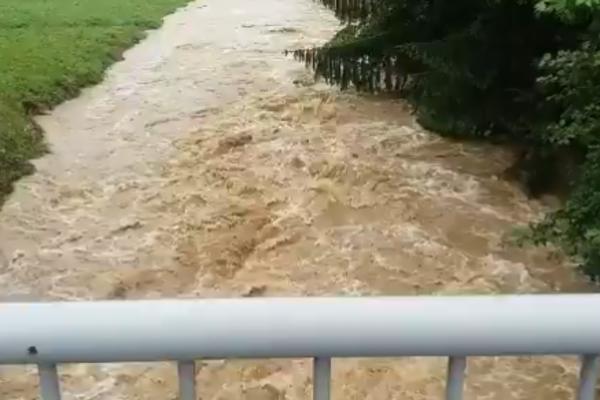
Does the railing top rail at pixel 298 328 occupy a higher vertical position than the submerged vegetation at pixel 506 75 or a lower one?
higher

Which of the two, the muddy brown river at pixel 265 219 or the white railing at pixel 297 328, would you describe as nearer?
the white railing at pixel 297 328

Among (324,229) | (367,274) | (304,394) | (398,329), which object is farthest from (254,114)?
(398,329)

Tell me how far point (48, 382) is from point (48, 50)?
771 centimetres

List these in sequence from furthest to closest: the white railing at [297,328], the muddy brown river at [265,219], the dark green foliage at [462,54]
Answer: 1. the dark green foliage at [462,54]
2. the muddy brown river at [265,219]
3. the white railing at [297,328]

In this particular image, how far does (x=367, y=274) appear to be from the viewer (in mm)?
4574

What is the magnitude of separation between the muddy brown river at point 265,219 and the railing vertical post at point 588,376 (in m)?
2.22

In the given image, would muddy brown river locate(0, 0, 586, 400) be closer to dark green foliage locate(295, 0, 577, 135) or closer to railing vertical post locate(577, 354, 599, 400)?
dark green foliage locate(295, 0, 577, 135)

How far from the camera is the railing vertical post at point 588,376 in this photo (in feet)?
2.70

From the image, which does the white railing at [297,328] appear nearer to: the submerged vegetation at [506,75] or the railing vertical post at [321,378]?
the railing vertical post at [321,378]

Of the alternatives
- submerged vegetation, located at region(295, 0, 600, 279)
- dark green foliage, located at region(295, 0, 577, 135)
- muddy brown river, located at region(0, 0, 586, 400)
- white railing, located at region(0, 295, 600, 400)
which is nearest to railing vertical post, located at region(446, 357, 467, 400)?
white railing, located at region(0, 295, 600, 400)

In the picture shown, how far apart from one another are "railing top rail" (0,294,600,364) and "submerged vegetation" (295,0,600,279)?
2.82 m

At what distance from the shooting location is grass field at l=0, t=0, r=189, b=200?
626 cm

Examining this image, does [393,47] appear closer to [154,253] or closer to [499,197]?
[499,197]

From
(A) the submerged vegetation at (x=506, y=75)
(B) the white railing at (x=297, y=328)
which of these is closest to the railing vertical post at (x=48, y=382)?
(B) the white railing at (x=297, y=328)
